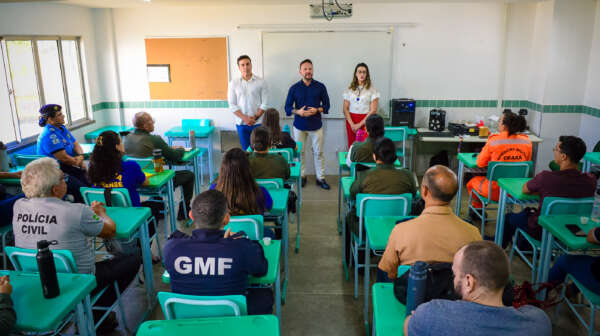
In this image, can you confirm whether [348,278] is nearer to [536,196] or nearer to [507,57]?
[536,196]

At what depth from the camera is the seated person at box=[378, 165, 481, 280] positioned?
2227 mm

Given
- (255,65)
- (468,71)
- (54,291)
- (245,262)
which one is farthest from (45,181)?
(468,71)

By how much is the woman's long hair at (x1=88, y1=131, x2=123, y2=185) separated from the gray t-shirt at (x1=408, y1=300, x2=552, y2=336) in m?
2.87

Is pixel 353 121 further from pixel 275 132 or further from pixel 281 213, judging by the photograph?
pixel 281 213

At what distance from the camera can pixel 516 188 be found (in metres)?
3.70

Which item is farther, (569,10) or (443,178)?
(569,10)

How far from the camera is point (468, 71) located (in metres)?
6.77

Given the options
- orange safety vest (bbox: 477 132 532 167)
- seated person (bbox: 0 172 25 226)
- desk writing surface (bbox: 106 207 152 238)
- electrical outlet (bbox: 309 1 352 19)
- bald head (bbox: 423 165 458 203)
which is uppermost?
electrical outlet (bbox: 309 1 352 19)

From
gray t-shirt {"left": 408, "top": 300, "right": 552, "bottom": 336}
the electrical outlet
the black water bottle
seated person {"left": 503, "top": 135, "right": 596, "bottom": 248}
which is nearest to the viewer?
gray t-shirt {"left": 408, "top": 300, "right": 552, "bottom": 336}

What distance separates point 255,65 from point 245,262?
205 inches

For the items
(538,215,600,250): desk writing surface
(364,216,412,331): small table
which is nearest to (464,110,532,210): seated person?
(538,215,600,250): desk writing surface

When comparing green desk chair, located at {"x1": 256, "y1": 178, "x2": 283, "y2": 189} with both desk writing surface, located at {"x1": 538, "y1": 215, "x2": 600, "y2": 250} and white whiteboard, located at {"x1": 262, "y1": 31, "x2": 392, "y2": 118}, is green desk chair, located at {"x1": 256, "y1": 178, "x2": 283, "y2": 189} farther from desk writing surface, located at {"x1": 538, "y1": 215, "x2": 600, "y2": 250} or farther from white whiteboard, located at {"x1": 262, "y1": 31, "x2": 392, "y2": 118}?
white whiteboard, located at {"x1": 262, "y1": 31, "x2": 392, "y2": 118}

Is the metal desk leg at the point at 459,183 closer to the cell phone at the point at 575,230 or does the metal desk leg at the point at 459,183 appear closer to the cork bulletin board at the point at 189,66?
the cell phone at the point at 575,230

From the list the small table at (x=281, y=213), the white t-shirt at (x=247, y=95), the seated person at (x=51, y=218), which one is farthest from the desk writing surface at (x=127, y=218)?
the white t-shirt at (x=247, y=95)
